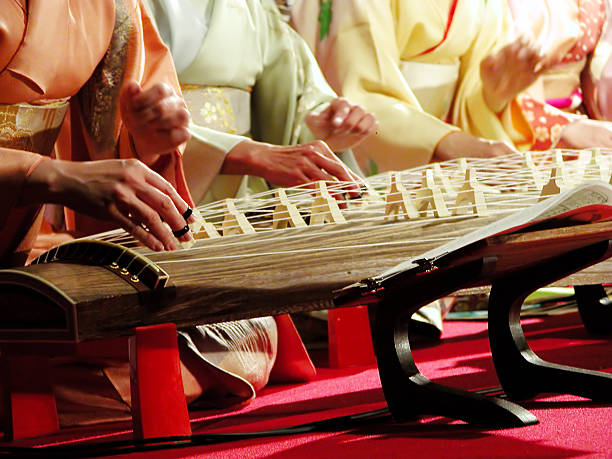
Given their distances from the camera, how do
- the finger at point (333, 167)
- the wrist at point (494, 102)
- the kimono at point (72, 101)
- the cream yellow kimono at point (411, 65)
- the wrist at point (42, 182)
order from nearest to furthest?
1. the wrist at point (42, 182)
2. the kimono at point (72, 101)
3. the finger at point (333, 167)
4. the cream yellow kimono at point (411, 65)
5. the wrist at point (494, 102)

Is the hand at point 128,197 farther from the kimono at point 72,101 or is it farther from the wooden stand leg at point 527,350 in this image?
the wooden stand leg at point 527,350

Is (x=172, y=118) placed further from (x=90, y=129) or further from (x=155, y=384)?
(x=155, y=384)

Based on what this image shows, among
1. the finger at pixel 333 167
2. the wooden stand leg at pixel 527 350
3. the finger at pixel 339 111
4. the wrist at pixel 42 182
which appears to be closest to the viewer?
the wooden stand leg at pixel 527 350

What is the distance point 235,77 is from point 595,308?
111 centimetres

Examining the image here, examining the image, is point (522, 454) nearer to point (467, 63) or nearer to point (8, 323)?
point (8, 323)

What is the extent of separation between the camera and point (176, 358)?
4.02 feet

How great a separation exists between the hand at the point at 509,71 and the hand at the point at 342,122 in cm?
125

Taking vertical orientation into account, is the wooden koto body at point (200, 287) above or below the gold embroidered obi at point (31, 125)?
above

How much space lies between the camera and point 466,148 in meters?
3.06

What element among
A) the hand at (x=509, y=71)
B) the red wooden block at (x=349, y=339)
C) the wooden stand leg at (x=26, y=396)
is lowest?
the red wooden block at (x=349, y=339)

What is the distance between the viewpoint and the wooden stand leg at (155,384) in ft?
3.92

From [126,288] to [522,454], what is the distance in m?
0.48

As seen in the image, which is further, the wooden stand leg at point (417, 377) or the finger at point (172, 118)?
the finger at point (172, 118)

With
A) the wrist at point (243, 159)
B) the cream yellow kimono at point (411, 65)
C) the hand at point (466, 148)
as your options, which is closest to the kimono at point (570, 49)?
the cream yellow kimono at point (411, 65)
